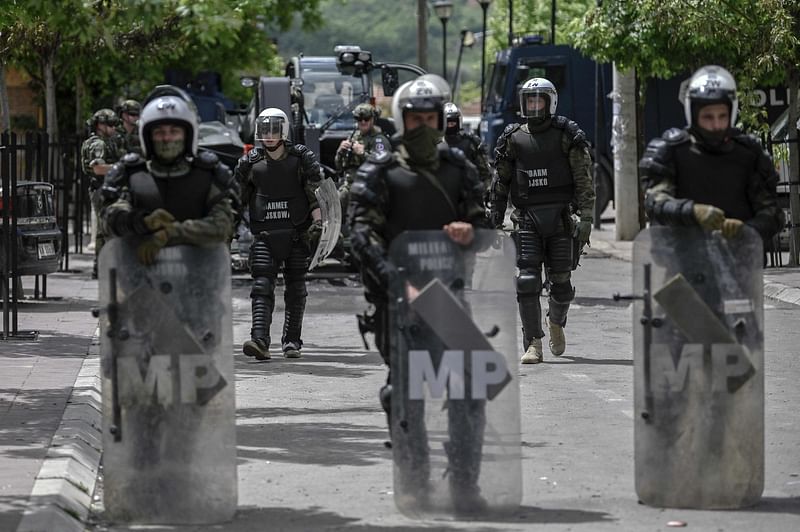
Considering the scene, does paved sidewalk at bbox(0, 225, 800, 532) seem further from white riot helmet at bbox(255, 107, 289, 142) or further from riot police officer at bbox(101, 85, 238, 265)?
white riot helmet at bbox(255, 107, 289, 142)

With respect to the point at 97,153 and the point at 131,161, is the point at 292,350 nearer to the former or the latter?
the point at 97,153

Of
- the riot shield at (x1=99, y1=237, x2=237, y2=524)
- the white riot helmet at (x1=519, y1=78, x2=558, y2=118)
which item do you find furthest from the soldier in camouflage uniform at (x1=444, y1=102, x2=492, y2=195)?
the riot shield at (x1=99, y1=237, x2=237, y2=524)

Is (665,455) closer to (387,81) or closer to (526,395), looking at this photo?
(526,395)

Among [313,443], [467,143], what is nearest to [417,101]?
[313,443]

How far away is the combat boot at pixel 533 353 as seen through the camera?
12.1m

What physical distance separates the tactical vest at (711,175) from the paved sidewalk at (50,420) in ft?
9.26

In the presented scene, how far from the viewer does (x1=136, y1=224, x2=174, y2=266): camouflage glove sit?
6727 millimetres

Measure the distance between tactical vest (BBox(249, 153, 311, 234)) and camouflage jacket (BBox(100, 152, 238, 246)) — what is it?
531 centimetres

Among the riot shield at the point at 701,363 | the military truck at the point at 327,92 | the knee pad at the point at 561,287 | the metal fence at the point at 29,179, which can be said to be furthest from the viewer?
the military truck at the point at 327,92

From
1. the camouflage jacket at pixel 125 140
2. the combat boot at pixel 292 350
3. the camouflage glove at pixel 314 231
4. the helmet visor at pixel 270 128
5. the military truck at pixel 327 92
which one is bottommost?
the combat boot at pixel 292 350

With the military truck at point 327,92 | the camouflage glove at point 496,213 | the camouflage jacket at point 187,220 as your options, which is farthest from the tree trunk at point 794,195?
the camouflage jacket at point 187,220

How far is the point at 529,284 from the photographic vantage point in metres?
12.1

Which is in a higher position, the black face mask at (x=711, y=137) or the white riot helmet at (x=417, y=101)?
the white riot helmet at (x=417, y=101)

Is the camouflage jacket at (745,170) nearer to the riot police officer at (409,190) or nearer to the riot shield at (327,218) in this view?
the riot police officer at (409,190)
